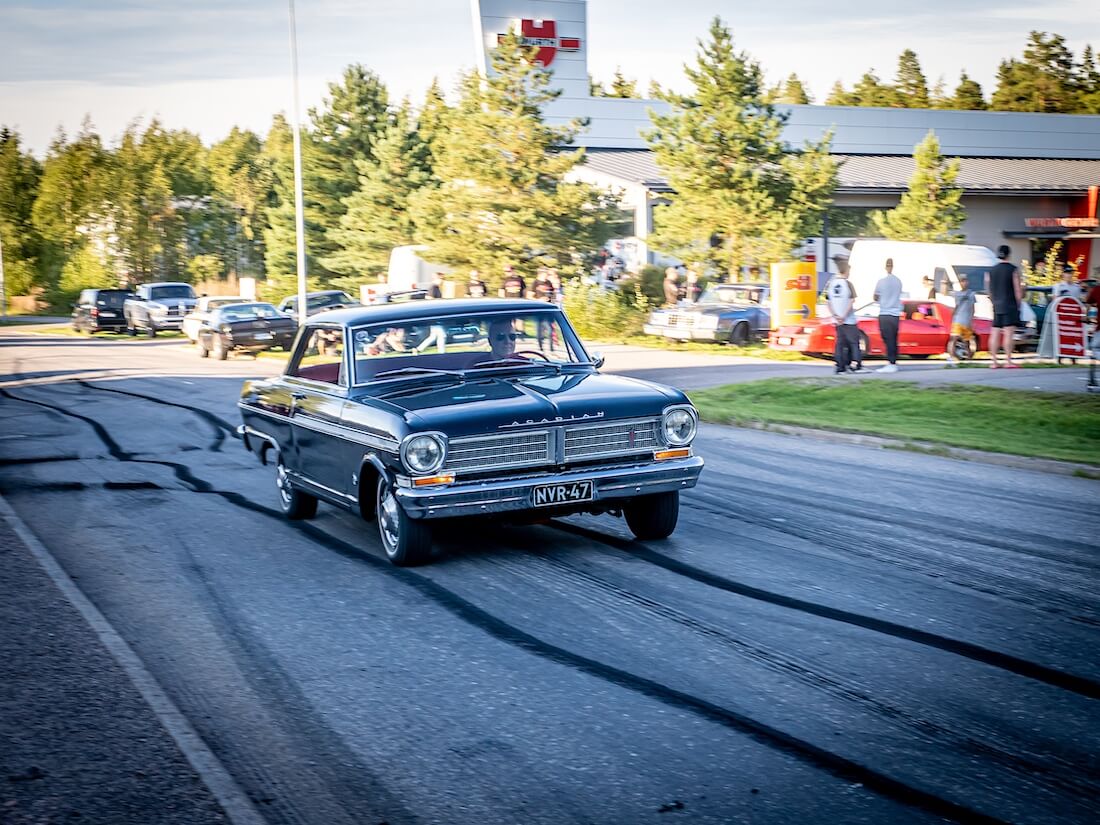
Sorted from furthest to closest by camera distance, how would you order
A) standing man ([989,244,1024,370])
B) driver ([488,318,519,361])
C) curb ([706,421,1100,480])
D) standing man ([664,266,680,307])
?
standing man ([664,266,680,307]), standing man ([989,244,1024,370]), curb ([706,421,1100,480]), driver ([488,318,519,361])

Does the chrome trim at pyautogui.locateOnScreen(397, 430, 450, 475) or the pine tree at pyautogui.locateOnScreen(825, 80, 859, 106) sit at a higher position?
the pine tree at pyautogui.locateOnScreen(825, 80, 859, 106)

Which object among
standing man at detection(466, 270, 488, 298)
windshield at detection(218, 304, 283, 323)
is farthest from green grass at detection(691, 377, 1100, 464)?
windshield at detection(218, 304, 283, 323)

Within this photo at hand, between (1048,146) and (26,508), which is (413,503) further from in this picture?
(1048,146)

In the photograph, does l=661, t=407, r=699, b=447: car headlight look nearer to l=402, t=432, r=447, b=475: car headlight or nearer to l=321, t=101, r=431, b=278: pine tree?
l=402, t=432, r=447, b=475: car headlight

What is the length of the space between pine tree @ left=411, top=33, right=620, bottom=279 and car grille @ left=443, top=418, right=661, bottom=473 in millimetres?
30080

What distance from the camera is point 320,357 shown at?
9305mm

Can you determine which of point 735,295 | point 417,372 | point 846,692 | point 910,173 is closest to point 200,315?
point 735,295

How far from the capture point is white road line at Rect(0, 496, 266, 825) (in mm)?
4168

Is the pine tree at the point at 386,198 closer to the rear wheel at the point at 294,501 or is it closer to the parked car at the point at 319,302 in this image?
the parked car at the point at 319,302

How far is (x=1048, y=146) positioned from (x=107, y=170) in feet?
173

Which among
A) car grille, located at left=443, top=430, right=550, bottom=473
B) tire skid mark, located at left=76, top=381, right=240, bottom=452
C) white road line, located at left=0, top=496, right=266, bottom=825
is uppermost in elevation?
car grille, located at left=443, top=430, right=550, bottom=473

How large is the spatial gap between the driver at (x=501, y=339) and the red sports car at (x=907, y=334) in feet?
55.4

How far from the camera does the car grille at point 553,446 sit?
7.44 meters

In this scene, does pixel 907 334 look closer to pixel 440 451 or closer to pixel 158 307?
pixel 440 451
